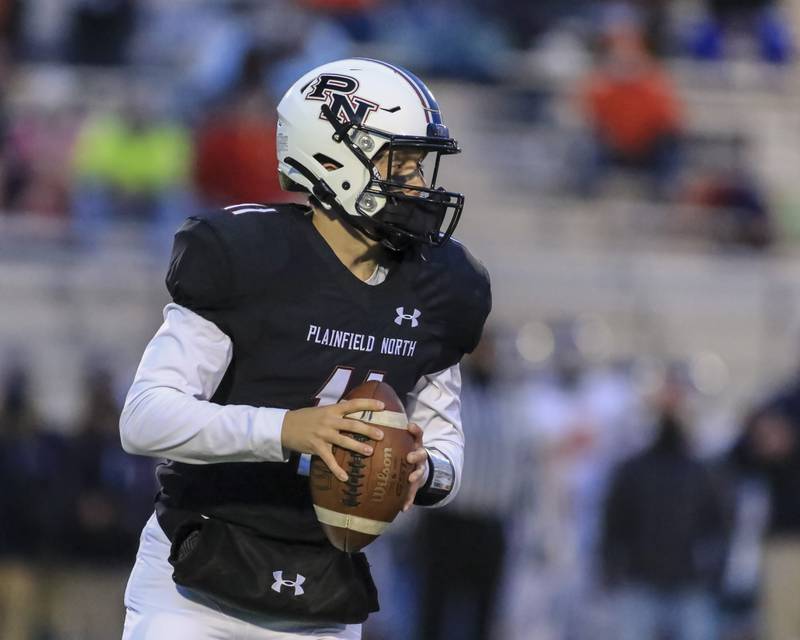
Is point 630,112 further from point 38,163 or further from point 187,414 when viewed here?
point 187,414

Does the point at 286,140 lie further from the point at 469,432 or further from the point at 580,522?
the point at 580,522

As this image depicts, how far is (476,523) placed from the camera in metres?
7.54

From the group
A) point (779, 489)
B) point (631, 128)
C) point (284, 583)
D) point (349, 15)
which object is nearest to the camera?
point (284, 583)

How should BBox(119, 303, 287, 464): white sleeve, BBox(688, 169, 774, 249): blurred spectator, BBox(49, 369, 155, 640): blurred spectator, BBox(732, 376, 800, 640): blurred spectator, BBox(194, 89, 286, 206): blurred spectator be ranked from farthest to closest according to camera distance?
BBox(688, 169, 774, 249): blurred spectator → BBox(194, 89, 286, 206): blurred spectator → BBox(732, 376, 800, 640): blurred spectator → BBox(49, 369, 155, 640): blurred spectator → BBox(119, 303, 287, 464): white sleeve

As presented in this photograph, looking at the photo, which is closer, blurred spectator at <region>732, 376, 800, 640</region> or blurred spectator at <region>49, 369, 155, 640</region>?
blurred spectator at <region>49, 369, 155, 640</region>

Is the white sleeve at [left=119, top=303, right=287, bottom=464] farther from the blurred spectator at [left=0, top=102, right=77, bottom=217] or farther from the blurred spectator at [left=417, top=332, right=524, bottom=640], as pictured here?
the blurred spectator at [left=0, top=102, right=77, bottom=217]

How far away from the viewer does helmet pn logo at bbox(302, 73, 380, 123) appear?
367 cm

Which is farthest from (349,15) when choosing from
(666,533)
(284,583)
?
(284,583)

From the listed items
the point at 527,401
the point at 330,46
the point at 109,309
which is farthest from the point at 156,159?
the point at 527,401

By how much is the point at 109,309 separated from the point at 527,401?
2.19 meters

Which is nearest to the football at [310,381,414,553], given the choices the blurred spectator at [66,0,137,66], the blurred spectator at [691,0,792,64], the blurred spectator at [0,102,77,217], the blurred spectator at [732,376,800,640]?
the blurred spectator at [732,376,800,640]

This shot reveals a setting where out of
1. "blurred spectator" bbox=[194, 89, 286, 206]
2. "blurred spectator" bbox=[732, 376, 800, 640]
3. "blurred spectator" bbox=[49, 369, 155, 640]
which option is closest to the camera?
"blurred spectator" bbox=[49, 369, 155, 640]

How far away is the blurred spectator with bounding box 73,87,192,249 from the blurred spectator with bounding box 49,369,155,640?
1.67 m

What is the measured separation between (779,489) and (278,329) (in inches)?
205
